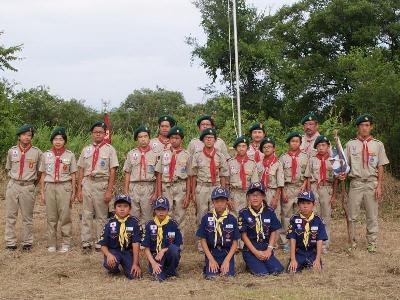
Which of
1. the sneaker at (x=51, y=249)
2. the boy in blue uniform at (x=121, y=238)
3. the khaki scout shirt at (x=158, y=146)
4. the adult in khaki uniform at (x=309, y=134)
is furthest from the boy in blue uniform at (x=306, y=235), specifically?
the sneaker at (x=51, y=249)

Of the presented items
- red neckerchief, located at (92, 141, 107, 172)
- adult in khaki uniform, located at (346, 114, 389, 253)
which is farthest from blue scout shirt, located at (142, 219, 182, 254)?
adult in khaki uniform, located at (346, 114, 389, 253)

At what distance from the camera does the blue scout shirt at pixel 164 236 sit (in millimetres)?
7047

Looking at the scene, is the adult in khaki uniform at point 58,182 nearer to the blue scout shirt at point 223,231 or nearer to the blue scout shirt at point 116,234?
the blue scout shirt at point 116,234

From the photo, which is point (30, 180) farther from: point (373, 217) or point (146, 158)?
point (373, 217)

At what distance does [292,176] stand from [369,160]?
1.11 m

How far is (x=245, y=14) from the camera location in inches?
732

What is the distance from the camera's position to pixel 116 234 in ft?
23.4

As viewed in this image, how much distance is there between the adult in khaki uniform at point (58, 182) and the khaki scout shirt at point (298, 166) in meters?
3.04

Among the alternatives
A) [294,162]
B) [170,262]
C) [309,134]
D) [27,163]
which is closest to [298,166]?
[294,162]

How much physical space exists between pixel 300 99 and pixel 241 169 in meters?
14.0

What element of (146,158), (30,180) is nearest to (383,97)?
(146,158)

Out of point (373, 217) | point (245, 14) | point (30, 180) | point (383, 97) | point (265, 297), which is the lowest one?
point (265, 297)

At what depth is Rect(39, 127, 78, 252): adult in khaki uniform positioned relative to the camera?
8406 millimetres

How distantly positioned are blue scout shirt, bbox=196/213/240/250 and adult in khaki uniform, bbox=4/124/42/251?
2.92 metres
